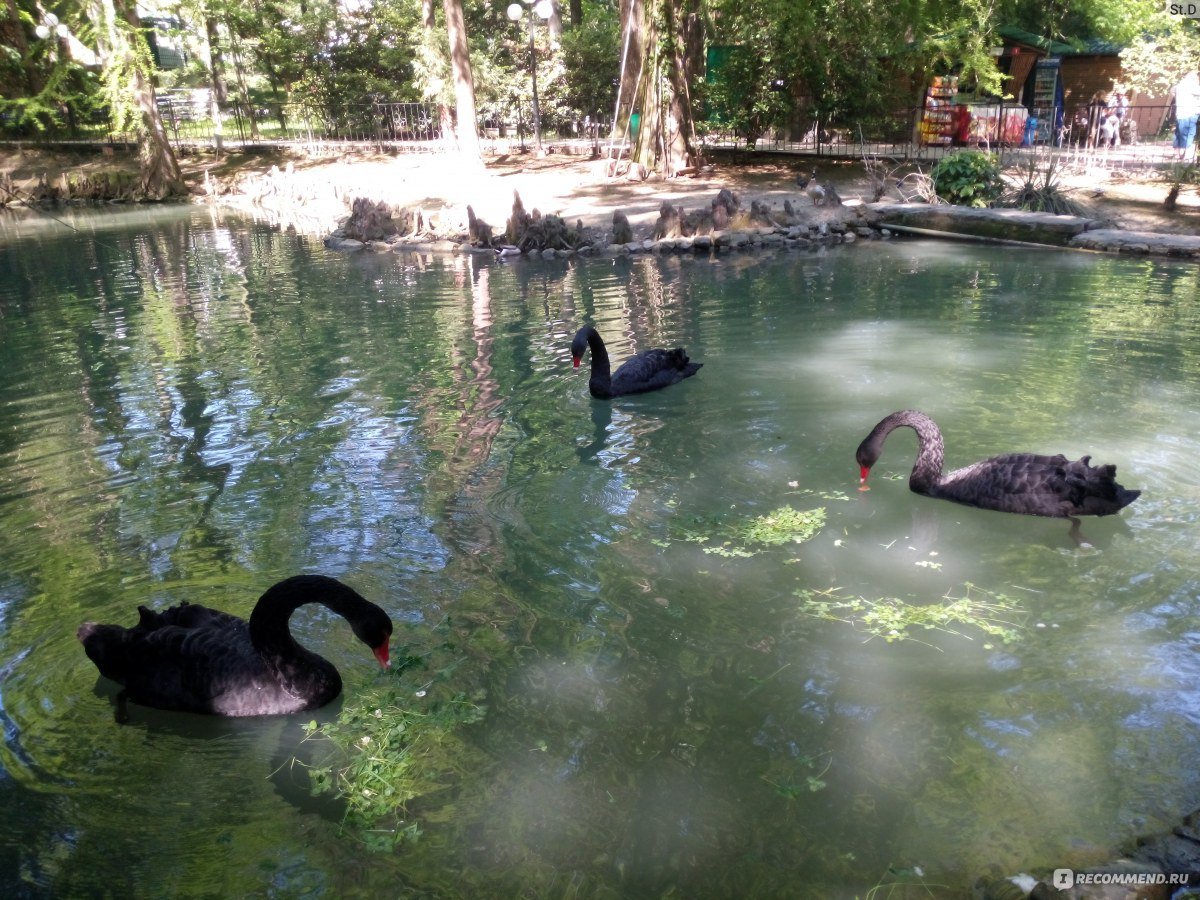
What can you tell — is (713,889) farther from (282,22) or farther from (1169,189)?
(282,22)

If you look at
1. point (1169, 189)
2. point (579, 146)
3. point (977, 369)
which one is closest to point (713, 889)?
point (977, 369)

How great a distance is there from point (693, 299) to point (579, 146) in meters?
18.2

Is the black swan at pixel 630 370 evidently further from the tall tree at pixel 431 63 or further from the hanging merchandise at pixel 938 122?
the tall tree at pixel 431 63

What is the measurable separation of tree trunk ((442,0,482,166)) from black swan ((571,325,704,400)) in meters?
17.7

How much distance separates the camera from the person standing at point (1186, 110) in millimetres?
19250

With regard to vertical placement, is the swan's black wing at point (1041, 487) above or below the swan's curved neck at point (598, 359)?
below

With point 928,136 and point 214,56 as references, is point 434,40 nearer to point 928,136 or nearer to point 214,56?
point 214,56

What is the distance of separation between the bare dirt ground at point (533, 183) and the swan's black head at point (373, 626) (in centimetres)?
1393

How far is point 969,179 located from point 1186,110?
6.73 meters

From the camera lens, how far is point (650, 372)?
7953 millimetres

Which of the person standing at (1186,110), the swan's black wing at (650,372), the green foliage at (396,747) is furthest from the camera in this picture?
the person standing at (1186,110)

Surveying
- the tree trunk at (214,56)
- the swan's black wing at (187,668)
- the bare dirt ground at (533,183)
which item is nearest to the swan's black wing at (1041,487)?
the swan's black wing at (187,668)

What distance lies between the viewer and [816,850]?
322 centimetres

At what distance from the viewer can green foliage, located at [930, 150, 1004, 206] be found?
16.9 meters
